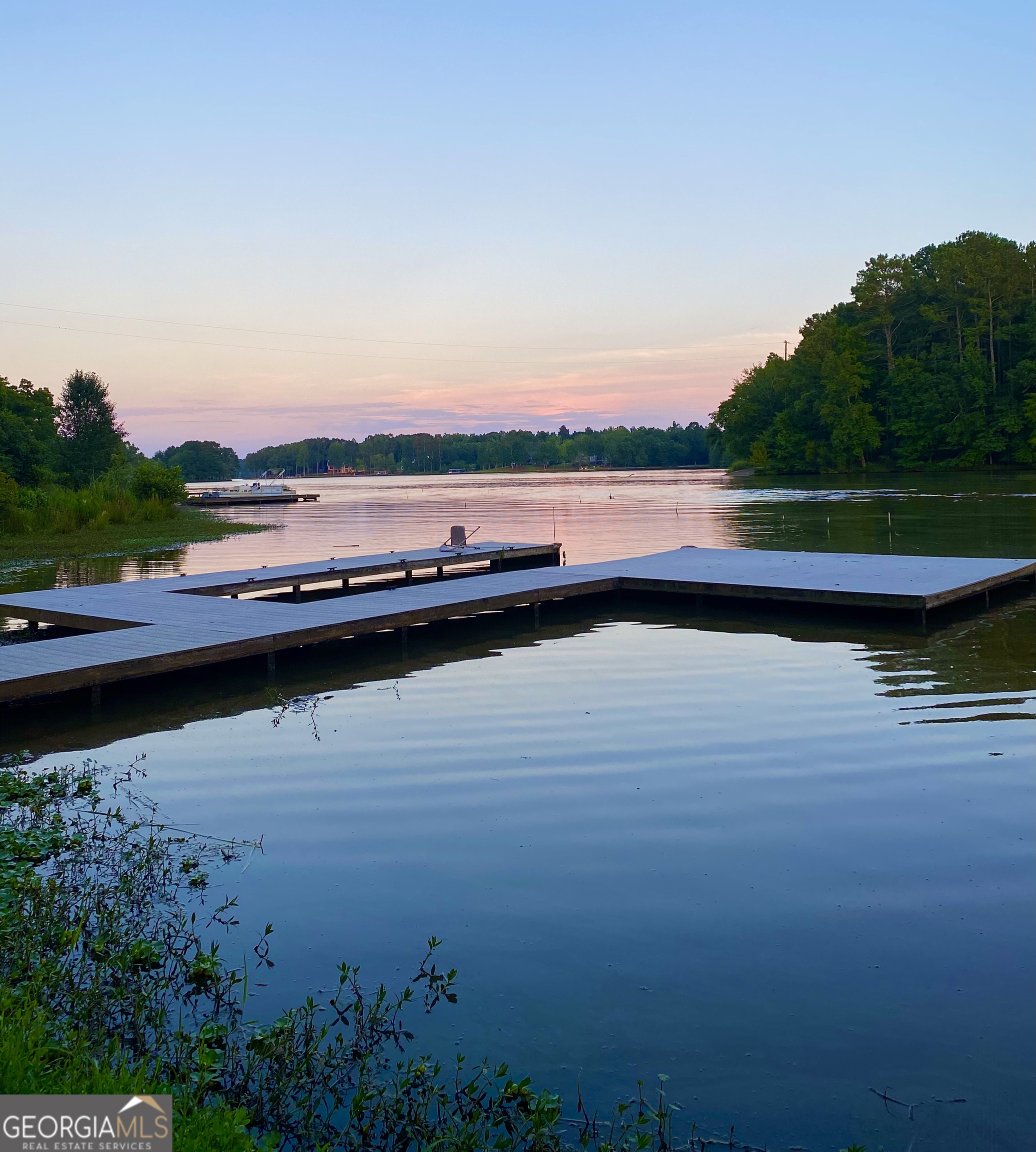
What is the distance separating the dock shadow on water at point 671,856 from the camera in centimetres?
363

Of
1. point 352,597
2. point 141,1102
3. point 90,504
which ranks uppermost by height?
point 90,504

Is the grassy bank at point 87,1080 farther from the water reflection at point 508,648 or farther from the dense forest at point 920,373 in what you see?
the dense forest at point 920,373

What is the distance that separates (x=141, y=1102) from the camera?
271cm

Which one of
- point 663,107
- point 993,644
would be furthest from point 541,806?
point 663,107

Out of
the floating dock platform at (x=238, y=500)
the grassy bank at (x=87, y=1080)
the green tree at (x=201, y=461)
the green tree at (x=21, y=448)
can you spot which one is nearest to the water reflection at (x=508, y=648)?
the grassy bank at (x=87, y=1080)

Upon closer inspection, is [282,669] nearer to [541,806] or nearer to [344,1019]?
[541,806]

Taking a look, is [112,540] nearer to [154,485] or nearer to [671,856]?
[154,485]

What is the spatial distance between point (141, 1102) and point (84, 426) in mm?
45924

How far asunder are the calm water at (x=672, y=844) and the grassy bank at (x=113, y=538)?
16.5 meters

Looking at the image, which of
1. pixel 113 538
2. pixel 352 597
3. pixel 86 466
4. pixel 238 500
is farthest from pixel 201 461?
pixel 352 597

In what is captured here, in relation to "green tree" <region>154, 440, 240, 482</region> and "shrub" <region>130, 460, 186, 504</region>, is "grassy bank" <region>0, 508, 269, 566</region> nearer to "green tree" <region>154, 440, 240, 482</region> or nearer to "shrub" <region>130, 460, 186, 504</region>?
"shrub" <region>130, 460, 186, 504</region>

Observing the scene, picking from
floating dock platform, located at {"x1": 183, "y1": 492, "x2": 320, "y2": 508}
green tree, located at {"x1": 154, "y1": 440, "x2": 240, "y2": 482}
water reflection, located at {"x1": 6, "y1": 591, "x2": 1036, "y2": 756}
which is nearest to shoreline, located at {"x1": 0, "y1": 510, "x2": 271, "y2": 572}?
water reflection, located at {"x1": 6, "y1": 591, "x2": 1036, "y2": 756}

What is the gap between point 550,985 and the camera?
13.6 feet

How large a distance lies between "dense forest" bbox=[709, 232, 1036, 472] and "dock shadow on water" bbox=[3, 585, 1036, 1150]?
67632 mm
